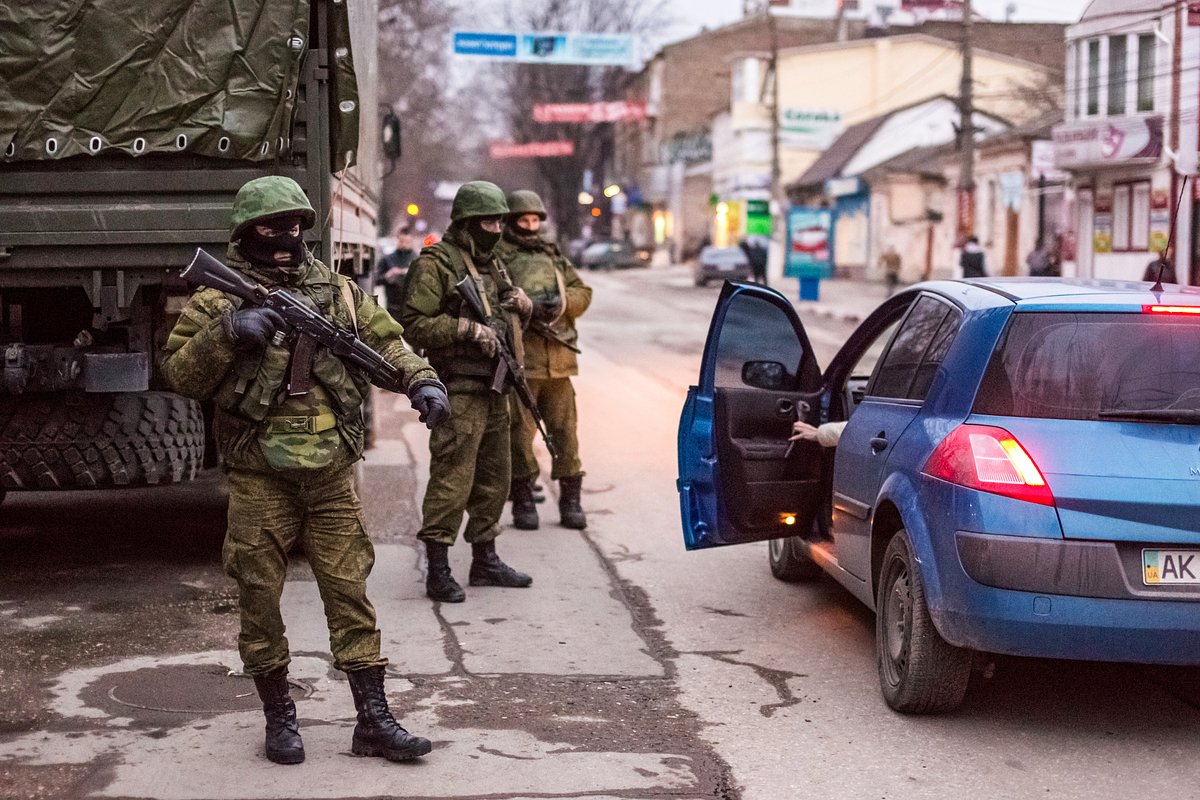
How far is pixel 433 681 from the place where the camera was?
5719mm

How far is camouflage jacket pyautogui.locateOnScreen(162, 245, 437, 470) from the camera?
4660mm

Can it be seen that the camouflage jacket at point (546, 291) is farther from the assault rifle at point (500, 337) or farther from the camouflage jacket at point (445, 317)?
the camouflage jacket at point (445, 317)

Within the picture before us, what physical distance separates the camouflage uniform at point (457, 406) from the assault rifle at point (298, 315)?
2210 millimetres

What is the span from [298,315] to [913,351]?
2.42 meters

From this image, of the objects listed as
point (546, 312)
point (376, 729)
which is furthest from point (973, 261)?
point (376, 729)

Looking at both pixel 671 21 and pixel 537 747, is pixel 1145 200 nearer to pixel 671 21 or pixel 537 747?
pixel 537 747

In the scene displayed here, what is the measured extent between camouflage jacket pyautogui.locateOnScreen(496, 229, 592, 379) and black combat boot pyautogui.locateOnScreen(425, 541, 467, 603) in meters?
1.69

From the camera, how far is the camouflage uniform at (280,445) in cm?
468

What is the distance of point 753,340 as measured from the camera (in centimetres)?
676

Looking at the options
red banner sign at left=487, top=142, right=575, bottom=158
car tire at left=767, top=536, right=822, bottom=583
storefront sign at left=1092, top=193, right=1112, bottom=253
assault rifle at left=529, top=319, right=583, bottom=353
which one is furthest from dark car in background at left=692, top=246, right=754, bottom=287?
car tire at left=767, top=536, right=822, bottom=583

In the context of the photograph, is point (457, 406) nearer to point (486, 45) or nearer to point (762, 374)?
point (762, 374)

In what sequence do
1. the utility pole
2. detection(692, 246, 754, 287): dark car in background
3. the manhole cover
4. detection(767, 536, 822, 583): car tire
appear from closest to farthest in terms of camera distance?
the manhole cover < detection(767, 536, 822, 583): car tire < the utility pole < detection(692, 246, 754, 287): dark car in background

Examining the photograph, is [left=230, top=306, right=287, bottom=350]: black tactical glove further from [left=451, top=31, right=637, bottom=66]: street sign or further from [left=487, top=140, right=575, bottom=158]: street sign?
[left=487, top=140, right=575, bottom=158]: street sign

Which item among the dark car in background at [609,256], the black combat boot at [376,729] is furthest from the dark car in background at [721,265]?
the black combat boot at [376,729]
